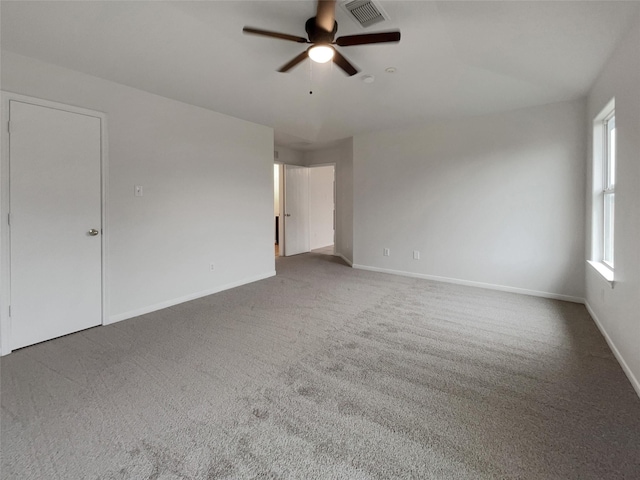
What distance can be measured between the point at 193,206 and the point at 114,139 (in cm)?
111

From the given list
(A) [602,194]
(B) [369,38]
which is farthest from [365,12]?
(A) [602,194]

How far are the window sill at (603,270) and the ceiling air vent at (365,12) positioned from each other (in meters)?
2.83

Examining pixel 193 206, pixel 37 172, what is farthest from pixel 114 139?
pixel 193 206

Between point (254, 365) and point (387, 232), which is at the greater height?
point (387, 232)

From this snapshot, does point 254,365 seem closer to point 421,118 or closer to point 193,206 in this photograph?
point 193,206

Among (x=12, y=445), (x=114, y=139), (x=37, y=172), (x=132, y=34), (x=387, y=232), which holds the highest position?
(x=132, y=34)

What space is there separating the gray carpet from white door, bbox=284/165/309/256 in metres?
3.92

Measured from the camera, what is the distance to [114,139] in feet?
10.4

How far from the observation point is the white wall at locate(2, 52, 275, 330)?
10.1ft

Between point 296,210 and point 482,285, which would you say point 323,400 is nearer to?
point 482,285

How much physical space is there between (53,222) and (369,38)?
3.10m

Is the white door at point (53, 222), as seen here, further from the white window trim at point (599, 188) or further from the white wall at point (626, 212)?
the white window trim at point (599, 188)

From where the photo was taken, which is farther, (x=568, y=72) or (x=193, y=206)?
(x=193, y=206)

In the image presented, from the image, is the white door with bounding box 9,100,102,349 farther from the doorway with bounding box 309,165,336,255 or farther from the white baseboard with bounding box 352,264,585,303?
the doorway with bounding box 309,165,336,255
